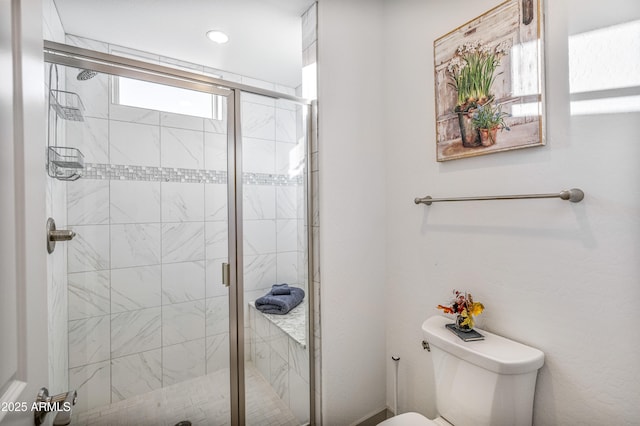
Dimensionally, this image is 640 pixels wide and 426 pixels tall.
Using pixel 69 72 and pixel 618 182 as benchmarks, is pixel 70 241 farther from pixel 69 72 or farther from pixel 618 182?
pixel 618 182

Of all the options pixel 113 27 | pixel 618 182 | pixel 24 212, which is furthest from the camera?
pixel 113 27

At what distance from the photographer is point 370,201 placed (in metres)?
1.63

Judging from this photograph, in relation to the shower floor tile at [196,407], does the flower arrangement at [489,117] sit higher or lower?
higher

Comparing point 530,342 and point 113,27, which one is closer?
point 530,342

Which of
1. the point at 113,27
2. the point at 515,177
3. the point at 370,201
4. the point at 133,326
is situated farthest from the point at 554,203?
the point at 113,27

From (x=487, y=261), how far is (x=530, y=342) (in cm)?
32

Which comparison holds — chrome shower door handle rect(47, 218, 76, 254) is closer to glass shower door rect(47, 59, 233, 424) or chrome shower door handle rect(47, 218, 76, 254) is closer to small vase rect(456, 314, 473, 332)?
glass shower door rect(47, 59, 233, 424)

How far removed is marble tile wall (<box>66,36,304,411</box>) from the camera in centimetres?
115

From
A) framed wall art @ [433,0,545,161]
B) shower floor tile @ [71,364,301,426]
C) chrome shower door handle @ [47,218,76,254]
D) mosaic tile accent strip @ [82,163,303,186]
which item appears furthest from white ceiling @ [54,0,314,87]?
shower floor tile @ [71,364,301,426]

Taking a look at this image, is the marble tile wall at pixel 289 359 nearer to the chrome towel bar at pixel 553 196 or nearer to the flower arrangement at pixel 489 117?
the chrome towel bar at pixel 553 196

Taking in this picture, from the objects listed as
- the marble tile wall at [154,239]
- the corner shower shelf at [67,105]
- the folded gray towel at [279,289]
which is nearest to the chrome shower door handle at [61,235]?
the marble tile wall at [154,239]

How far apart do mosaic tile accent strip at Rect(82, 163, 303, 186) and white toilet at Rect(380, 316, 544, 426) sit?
3.36 ft

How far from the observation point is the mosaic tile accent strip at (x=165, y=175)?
1.15 meters

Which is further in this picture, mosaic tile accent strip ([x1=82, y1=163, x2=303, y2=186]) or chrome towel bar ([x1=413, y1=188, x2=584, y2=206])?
mosaic tile accent strip ([x1=82, y1=163, x2=303, y2=186])
